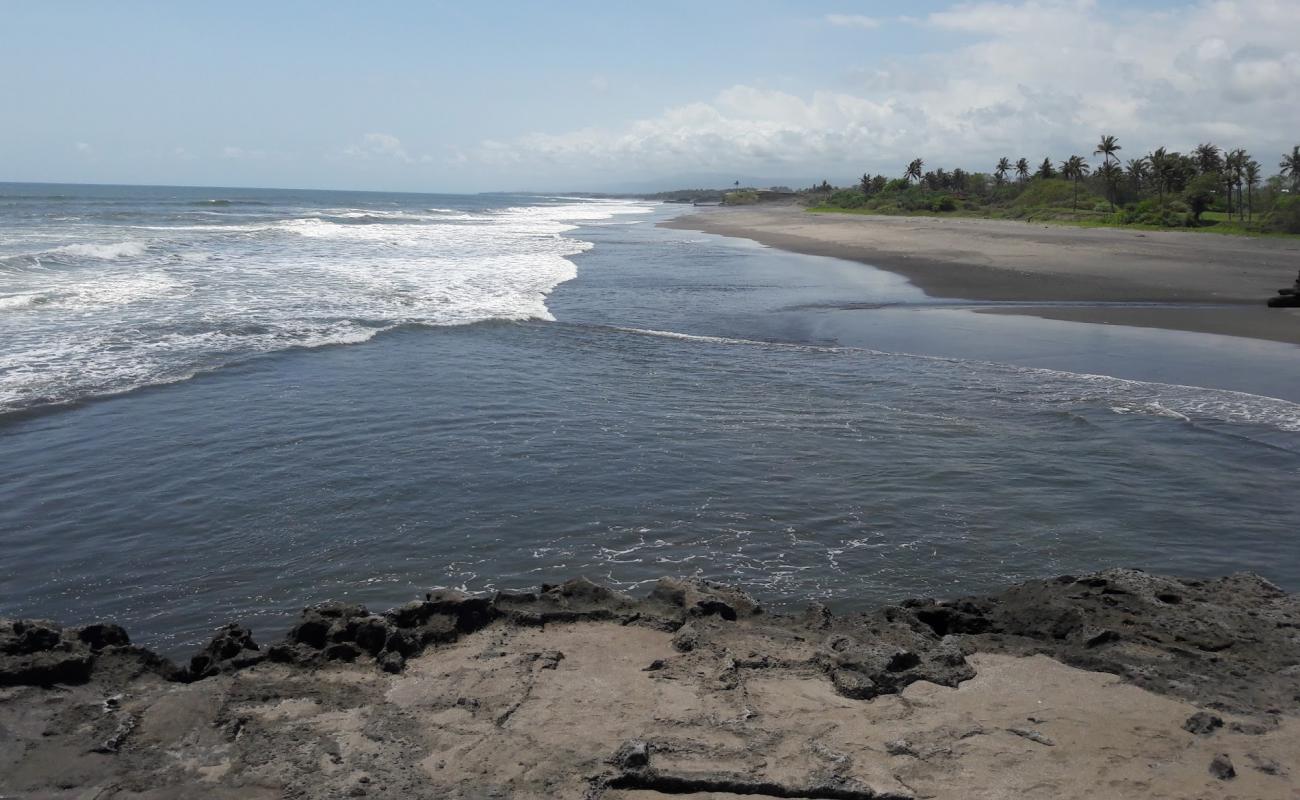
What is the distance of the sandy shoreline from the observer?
72.9 ft

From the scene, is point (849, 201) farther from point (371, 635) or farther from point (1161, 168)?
point (371, 635)

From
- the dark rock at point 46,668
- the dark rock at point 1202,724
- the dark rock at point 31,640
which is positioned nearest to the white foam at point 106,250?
the dark rock at point 31,640

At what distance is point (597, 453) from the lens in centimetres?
1062

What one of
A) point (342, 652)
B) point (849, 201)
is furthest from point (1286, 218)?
point (342, 652)

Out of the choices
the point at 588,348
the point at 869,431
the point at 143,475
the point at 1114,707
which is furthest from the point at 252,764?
the point at 588,348

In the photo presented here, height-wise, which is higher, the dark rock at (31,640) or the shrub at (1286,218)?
the shrub at (1286,218)

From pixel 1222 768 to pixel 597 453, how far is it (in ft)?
23.2

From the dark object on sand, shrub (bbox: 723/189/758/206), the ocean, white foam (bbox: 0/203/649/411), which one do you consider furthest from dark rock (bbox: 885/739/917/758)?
shrub (bbox: 723/189/758/206)

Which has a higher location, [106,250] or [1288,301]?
[106,250]

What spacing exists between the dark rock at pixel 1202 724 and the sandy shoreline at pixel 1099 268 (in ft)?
56.5

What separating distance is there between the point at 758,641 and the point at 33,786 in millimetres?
4073

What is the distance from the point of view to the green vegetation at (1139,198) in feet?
187

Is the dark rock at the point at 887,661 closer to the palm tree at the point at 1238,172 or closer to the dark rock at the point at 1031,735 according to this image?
the dark rock at the point at 1031,735

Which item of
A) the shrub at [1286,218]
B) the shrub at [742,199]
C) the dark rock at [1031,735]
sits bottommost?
the dark rock at [1031,735]
